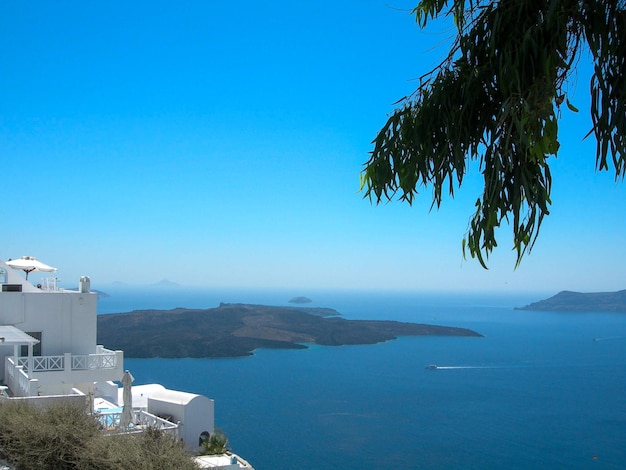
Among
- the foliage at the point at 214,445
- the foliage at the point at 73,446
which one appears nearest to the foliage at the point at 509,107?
the foliage at the point at 73,446

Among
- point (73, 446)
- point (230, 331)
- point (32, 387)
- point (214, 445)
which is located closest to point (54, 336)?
point (32, 387)

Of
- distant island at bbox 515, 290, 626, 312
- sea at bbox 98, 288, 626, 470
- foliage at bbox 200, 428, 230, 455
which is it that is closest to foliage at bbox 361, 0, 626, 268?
foliage at bbox 200, 428, 230, 455

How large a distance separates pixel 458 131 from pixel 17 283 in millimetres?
12307

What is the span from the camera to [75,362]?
1179cm

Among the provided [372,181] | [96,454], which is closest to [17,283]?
[96,454]

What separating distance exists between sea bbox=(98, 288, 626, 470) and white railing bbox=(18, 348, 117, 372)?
1156 inches

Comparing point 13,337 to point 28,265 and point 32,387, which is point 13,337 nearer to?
point 32,387

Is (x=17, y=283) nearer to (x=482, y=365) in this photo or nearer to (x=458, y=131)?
(x=458, y=131)

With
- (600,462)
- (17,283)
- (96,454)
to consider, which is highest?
(17,283)

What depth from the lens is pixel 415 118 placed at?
3361 mm

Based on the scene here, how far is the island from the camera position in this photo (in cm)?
9106

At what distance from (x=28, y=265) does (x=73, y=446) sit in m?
7.22

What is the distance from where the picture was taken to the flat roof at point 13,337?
10305 mm

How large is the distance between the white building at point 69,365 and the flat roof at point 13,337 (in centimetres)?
1
